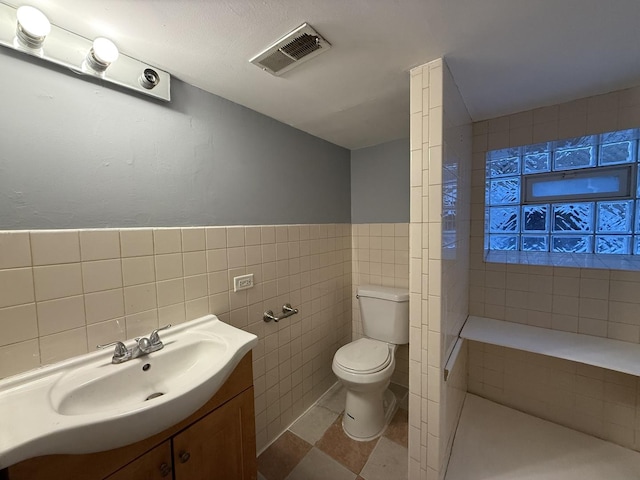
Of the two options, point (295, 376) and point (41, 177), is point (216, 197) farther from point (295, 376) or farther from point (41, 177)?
point (295, 376)

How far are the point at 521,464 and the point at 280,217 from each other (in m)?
2.00

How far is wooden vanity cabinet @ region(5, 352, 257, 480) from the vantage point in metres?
0.60

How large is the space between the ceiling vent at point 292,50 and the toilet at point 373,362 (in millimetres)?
1549

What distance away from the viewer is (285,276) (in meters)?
1.61

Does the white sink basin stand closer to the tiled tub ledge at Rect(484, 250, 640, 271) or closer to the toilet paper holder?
the toilet paper holder

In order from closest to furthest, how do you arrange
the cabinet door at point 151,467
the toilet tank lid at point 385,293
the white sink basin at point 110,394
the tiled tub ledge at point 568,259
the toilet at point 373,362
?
the white sink basin at point 110,394, the cabinet door at point 151,467, the tiled tub ledge at point 568,259, the toilet at point 373,362, the toilet tank lid at point 385,293

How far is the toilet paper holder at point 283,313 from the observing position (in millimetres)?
1477

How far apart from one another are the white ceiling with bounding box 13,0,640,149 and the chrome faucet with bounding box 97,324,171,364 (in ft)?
3.68

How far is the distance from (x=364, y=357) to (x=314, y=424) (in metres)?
0.60

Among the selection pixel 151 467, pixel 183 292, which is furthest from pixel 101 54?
pixel 151 467

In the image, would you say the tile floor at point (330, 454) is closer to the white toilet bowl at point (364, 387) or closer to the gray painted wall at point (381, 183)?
the white toilet bowl at point (364, 387)

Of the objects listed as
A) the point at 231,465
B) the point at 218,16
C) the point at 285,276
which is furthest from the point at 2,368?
the point at 218,16

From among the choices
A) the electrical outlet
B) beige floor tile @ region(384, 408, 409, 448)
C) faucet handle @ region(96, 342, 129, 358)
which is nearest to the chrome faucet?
faucet handle @ region(96, 342, 129, 358)

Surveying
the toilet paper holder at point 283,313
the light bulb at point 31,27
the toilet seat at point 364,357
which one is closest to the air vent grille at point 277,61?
the light bulb at point 31,27
